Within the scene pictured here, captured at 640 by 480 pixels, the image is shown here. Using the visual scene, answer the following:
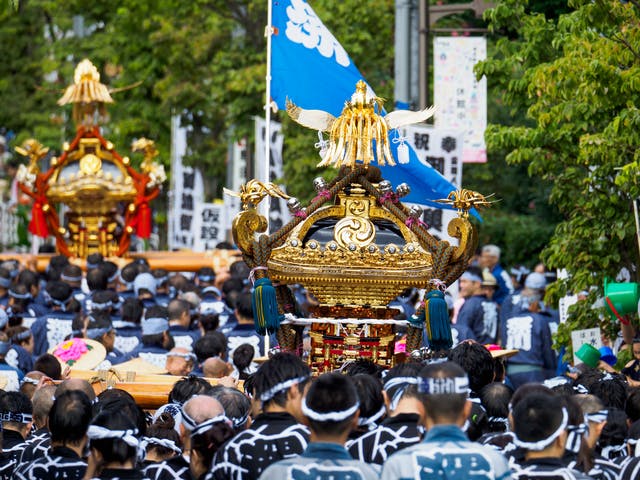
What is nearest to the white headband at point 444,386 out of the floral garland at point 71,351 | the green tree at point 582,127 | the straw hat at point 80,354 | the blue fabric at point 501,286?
the green tree at point 582,127

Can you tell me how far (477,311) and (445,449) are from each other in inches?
390

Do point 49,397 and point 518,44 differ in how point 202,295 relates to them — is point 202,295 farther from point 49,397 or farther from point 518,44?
point 49,397

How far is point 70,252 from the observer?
21641 millimetres

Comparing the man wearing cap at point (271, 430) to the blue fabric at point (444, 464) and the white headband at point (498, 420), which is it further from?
the white headband at point (498, 420)

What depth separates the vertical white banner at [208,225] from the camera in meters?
25.3

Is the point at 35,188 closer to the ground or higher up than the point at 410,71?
closer to the ground

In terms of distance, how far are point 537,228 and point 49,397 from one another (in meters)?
15.3

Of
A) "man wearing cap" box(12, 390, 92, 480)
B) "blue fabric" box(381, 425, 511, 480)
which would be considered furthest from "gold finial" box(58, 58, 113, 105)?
"blue fabric" box(381, 425, 511, 480)

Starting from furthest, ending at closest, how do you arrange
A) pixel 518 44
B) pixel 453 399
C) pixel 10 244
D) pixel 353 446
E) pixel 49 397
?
1. pixel 10 244
2. pixel 518 44
3. pixel 49 397
4. pixel 353 446
5. pixel 453 399

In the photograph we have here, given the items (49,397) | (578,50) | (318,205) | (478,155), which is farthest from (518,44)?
(49,397)

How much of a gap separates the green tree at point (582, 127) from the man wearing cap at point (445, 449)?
5.49 m

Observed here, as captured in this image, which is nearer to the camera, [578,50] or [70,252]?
[578,50]

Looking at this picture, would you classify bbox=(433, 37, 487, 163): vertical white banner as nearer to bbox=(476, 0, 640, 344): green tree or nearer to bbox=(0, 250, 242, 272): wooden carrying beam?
bbox=(476, 0, 640, 344): green tree

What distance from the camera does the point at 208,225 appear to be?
25.4m
